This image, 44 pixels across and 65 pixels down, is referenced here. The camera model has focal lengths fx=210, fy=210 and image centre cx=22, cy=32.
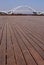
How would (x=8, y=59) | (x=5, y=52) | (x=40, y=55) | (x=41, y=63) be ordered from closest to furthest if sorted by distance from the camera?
(x=41, y=63), (x=8, y=59), (x=40, y=55), (x=5, y=52)

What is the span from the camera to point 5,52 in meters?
3.44

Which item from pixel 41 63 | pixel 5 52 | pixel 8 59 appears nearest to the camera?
pixel 41 63

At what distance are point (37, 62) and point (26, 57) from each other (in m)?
0.31

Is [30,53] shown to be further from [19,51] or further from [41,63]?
[41,63]

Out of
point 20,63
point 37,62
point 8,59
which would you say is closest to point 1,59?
point 8,59

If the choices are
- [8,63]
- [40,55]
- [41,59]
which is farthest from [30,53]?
[8,63]

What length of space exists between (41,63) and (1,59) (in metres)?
0.59

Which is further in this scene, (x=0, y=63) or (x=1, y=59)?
(x=1, y=59)

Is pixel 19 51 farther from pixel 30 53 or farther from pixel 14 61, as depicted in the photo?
pixel 14 61

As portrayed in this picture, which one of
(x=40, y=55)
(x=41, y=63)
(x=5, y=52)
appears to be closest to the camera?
(x=41, y=63)

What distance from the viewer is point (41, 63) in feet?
9.10

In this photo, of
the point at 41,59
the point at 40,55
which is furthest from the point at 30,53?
the point at 41,59

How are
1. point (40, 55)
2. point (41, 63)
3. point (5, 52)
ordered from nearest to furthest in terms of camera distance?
point (41, 63) < point (40, 55) < point (5, 52)

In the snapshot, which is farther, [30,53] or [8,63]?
[30,53]
